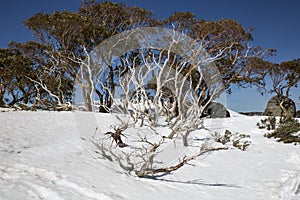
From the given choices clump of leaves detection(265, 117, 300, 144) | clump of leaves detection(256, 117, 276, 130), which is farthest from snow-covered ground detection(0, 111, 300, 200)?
clump of leaves detection(256, 117, 276, 130)

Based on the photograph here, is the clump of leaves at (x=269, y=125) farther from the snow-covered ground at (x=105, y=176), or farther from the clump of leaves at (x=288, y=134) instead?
the snow-covered ground at (x=105, y=176)

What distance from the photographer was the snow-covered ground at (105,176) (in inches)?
96.7

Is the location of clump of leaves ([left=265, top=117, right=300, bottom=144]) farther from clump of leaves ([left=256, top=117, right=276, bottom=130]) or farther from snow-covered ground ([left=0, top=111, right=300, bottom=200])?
snow-covered ground ([left=0, top=111, right=300, bottom=200])

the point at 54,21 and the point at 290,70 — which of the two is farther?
the point at 290,70

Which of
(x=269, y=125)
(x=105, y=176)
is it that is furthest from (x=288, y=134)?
(x=105, y=176)

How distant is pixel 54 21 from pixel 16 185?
1119 centimetres

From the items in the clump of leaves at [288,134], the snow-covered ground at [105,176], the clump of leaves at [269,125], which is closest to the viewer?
the snow-covered ground at [105,176]

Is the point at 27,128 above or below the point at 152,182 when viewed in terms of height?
above

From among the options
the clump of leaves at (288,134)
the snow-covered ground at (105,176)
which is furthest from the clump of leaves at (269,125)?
the snow-covered ground at (105,176)

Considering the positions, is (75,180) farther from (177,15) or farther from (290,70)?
(290,70)

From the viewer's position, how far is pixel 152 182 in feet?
10.3

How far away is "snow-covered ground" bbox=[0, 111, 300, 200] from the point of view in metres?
2.46

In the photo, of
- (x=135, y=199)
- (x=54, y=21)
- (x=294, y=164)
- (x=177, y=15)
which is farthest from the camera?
(x=177, y=15)

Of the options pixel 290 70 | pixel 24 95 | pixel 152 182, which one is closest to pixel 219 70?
pixel 290 70
